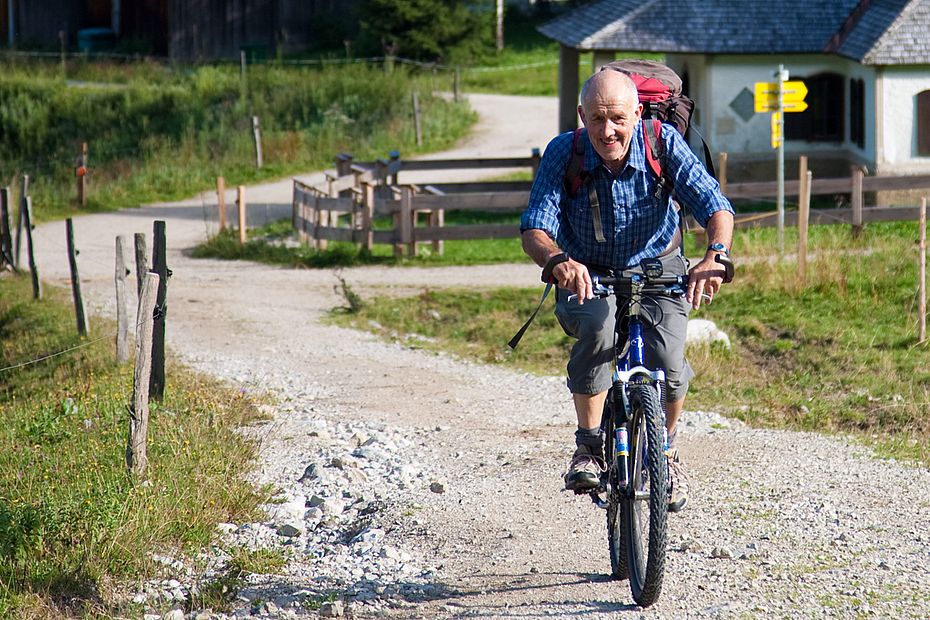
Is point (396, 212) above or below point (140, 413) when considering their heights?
above

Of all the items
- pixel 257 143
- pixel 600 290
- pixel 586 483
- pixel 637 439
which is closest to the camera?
pixel 600 290

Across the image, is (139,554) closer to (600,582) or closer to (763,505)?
(600,582)

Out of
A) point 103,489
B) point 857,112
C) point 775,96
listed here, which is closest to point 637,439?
point 103,489

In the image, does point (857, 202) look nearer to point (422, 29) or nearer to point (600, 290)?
point (600, 290)

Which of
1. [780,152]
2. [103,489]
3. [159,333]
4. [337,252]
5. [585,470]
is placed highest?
[780,152]

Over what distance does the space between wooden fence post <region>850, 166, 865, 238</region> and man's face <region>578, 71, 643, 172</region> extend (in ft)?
48.3

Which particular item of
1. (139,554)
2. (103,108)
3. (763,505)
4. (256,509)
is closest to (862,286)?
(763,505)

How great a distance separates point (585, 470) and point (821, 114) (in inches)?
853

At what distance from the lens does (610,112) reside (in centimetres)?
528

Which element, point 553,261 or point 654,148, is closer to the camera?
point 553,261

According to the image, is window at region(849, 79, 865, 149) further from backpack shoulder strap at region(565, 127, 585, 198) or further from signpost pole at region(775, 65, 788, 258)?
backpack shoulder strap at region(565, 127, 585, 198)

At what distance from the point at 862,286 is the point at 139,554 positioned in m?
10.3

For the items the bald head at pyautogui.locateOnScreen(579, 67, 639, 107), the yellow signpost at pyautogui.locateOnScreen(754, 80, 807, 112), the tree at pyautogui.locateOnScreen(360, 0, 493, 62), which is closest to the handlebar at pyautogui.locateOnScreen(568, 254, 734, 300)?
the bald head at pyautogui.locateOnScreen(579, 67, 639, 107)

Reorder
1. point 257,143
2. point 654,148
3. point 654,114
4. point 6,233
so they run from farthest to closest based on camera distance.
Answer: point 257,143
point 6,233
point 654,114
point 654,148
